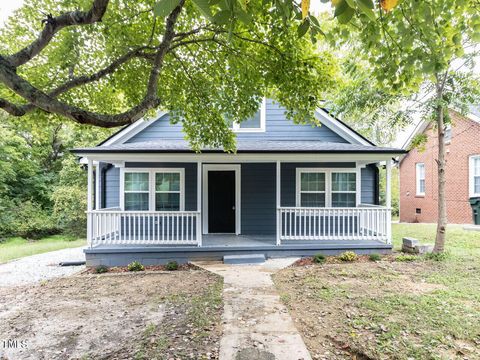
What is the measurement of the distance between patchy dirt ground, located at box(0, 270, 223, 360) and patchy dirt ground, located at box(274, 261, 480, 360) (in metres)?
1.31

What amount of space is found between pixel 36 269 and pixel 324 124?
9.64m

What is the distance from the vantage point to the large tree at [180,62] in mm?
5098

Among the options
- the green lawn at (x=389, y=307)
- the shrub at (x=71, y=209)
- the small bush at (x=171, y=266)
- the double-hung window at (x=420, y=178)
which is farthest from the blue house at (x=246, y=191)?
the double-hung window at (x=420, y=178)

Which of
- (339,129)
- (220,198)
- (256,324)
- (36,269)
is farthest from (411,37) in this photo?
(36,269)

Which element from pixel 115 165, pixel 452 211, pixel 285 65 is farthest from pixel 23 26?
pixel 452 211

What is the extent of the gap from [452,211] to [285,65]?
13.3 metres

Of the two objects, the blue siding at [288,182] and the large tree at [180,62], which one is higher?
the large tree at [180,62]

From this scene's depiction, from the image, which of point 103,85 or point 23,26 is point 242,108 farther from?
point 23,26

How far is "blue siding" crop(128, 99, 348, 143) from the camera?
9.79 meters

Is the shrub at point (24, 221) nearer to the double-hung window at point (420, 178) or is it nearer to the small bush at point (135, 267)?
the small bush at point (135, 267)

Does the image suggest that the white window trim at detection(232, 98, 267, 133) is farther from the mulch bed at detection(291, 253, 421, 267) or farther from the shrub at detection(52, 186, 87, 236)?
the shrub at detection(52, 186, 87, 236)

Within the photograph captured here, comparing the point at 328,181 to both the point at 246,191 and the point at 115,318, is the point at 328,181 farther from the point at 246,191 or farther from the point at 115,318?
the point at 115,318

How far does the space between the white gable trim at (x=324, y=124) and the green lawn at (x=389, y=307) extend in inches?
162

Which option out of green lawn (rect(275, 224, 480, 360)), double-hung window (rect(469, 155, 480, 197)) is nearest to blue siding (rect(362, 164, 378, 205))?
green lawn (rect(275, 224, 480, 360))
